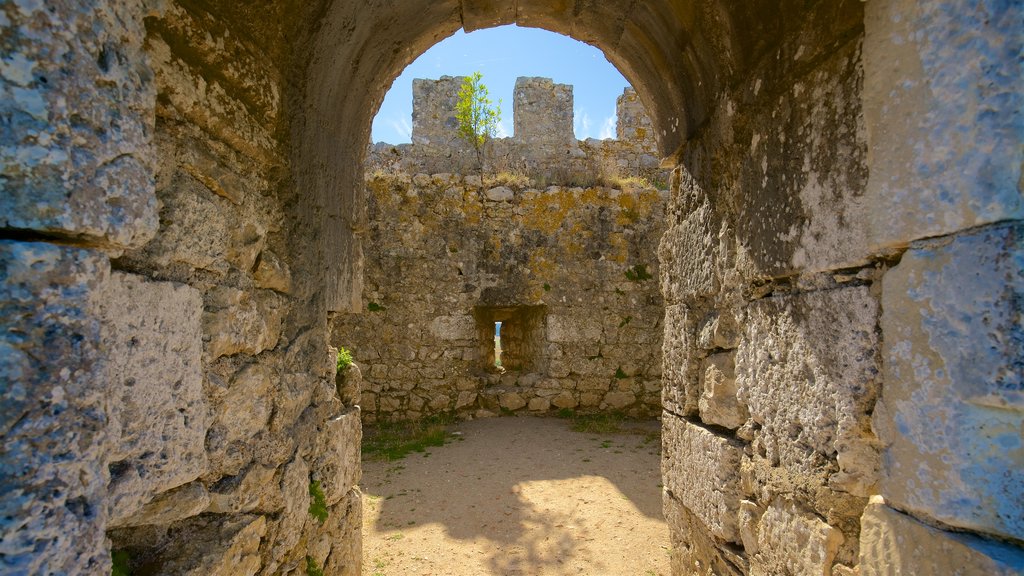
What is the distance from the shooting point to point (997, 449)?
1.09 meters

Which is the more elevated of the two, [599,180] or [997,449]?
[599,180]

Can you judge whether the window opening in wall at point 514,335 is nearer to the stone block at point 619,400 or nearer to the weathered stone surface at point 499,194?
the stone block at point 619,400

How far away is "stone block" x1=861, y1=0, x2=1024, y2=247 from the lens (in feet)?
3.48

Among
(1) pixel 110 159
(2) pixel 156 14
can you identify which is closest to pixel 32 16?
(1) pixel 110 159

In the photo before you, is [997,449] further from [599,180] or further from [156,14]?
[599,180]

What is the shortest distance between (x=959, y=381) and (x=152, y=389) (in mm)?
1847

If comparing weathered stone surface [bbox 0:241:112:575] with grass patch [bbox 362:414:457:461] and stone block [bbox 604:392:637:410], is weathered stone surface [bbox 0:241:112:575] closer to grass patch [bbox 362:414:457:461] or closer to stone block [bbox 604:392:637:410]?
grass patch [bbox 362:414:457:461]

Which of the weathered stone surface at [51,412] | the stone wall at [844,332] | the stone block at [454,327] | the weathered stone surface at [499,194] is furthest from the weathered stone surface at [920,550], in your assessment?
the weathered stone surface at [499,194]

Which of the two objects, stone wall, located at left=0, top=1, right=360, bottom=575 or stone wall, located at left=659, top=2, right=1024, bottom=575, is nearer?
stone wall, located at left=0, top=1, right=360, bottom=575

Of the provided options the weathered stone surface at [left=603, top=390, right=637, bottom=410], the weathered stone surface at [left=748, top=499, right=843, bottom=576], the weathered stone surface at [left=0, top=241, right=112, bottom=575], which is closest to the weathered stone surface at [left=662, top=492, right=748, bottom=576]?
the weathered stone surface at [left=748, top=499, right=843, bottom=576]

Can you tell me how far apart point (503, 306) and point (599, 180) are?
92.7 inches

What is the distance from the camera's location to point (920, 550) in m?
1.23

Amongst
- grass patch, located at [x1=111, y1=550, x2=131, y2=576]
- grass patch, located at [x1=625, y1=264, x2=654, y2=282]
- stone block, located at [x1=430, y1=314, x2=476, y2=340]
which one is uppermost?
grass patch, located at [x1=625, y1=264, x2=654, y2=282]

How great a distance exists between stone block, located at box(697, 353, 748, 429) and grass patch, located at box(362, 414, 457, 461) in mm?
4654
